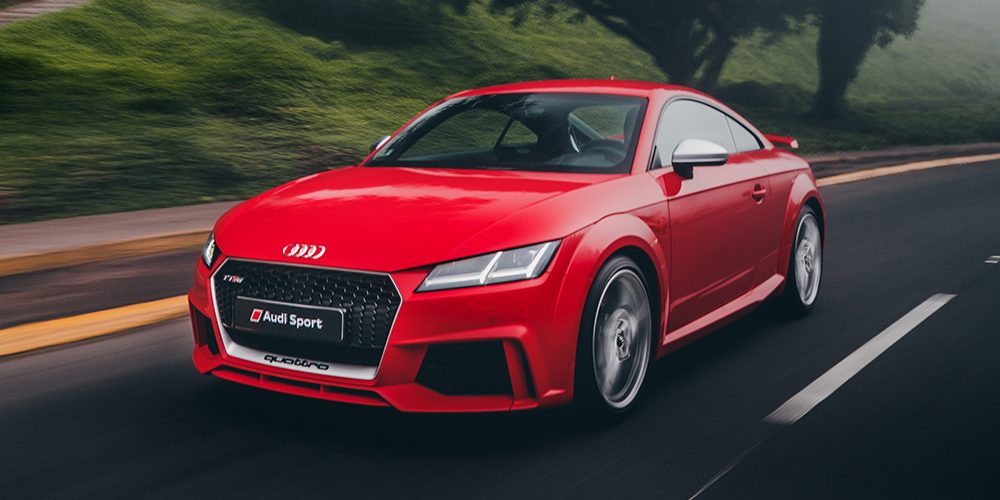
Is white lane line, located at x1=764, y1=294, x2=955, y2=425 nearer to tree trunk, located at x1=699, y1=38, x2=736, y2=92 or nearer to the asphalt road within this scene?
the asphalt road

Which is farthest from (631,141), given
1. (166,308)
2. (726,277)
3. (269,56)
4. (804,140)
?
(804,140)

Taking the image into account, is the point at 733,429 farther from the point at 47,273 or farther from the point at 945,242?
the point at 945,242

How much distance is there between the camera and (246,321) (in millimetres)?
4527

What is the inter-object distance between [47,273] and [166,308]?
1.71 metres

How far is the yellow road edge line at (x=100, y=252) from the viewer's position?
8.19m

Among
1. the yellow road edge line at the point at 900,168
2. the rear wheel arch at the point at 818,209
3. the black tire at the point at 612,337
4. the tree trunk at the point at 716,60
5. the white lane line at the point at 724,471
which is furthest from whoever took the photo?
the tree trunk at the point at 716,60

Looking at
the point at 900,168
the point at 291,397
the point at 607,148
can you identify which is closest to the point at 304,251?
the point at 291,397

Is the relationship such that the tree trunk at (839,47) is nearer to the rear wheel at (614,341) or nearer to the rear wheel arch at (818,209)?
the rear wheel arch at (818,209)

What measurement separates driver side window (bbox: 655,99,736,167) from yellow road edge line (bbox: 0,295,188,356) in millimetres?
3201

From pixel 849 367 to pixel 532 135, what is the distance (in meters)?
2.02

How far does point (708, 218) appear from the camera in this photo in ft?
18.6

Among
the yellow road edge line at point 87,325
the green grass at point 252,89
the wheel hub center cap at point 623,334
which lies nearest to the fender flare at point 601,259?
the wheel hub center cap at point 623,334

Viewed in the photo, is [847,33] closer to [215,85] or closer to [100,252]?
[215,85]

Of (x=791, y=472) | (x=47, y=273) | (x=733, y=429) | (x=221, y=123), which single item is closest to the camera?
(x=791, y=472)
